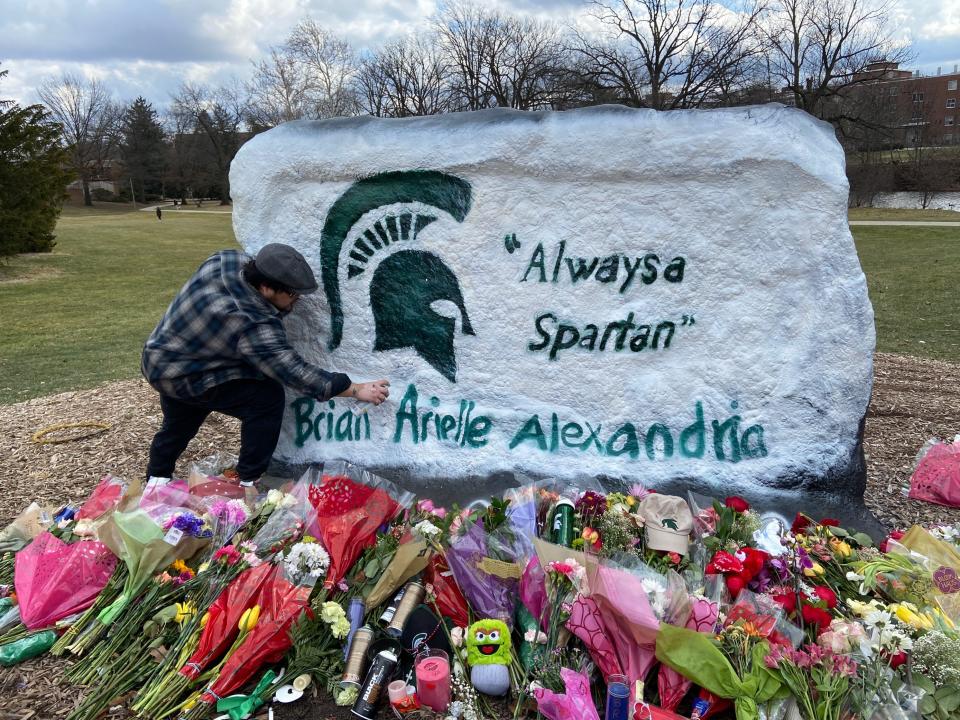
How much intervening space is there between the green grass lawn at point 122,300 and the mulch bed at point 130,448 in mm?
1088

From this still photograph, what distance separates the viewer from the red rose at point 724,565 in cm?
262

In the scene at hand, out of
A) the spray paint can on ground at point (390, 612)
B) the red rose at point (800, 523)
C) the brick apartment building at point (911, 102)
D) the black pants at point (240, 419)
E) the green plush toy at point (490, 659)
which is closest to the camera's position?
the green plush toy at point (490, 659)

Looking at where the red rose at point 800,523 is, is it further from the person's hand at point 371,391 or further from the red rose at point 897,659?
the person's hand at point 371,391

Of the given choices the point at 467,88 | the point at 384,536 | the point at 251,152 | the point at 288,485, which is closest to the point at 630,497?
the point at 384,536

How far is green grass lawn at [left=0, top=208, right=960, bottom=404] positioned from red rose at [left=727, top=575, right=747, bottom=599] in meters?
5.89

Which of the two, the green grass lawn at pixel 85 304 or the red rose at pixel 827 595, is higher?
the red rose at pixel 827 595

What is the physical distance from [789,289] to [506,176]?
4.80ft

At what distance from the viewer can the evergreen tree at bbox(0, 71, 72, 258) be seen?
16438 millimetres

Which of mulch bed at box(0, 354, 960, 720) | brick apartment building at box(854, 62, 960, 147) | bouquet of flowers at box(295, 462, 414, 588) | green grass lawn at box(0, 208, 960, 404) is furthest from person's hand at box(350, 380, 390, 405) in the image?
brick apartment building at box(854, 62, 960, 147)

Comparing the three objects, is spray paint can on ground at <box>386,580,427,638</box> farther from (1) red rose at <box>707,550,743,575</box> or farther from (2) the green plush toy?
(1) red rose at <box>707,550,743,575</box>

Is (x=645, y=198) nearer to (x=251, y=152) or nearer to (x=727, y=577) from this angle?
(x=727, y=577)

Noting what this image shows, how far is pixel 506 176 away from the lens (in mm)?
3494

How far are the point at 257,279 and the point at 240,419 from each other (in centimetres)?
75

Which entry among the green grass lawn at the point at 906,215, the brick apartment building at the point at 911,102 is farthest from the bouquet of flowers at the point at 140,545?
the green grass lawn at the point at 906,215
